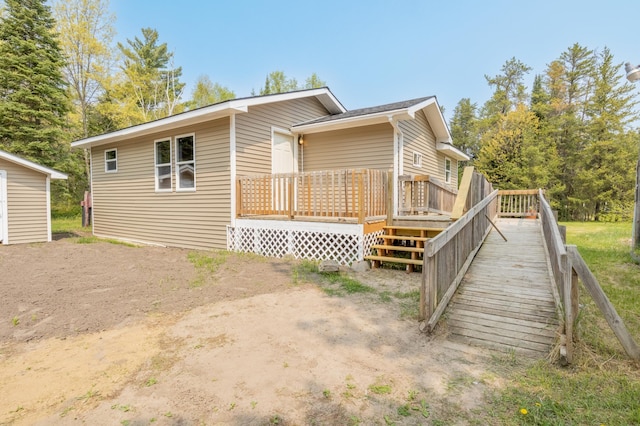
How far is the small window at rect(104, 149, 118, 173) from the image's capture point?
461 inches

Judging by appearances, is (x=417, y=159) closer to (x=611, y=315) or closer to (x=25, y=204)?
(x=611, y=315)

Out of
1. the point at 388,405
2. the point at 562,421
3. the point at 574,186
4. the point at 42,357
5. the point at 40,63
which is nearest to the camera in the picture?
the point at 562,421

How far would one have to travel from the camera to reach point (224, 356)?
312 cm

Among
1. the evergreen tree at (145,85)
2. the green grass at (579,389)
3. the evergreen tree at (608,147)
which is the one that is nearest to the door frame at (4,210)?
the green grass at (579,389)

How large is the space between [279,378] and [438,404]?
1.24 metres

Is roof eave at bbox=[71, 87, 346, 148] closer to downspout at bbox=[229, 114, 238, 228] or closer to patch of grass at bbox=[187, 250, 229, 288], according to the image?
downspout at bbox=[229, 114, 238, 228]

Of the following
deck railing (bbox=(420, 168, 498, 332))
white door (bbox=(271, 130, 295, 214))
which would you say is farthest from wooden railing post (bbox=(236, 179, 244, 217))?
deck railing (bbox=(420, 168, 498, 332))

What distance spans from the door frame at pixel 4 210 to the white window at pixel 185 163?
4.72 metres

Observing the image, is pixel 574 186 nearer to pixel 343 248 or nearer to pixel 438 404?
pixel 343 248

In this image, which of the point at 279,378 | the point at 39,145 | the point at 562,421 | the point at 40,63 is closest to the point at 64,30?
the point at 40,63

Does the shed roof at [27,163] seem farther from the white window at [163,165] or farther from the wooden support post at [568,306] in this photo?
the wooden support post at [568,306]

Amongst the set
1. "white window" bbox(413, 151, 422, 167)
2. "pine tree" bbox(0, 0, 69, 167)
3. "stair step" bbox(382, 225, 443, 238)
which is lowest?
"stair step" bbox(382, 225, 443, 238)

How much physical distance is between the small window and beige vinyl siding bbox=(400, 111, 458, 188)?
9.90 m

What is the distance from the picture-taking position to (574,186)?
2339 centimetres
